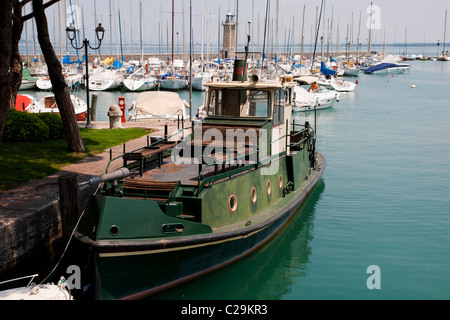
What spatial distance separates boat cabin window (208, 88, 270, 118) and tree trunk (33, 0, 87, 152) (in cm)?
622

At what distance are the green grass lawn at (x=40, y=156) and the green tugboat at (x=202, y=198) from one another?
3.82 meters

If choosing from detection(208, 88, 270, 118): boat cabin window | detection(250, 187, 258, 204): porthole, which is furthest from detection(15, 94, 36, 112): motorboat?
detection(250, 187, 258, 204): porthole

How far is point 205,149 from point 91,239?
167 inches

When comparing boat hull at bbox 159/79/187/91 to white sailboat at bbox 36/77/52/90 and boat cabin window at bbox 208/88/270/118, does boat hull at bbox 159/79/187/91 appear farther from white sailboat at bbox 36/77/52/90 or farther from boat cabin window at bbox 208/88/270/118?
boat cabin window at bbox 208/88/270/118

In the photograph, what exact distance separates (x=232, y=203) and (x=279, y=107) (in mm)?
4054

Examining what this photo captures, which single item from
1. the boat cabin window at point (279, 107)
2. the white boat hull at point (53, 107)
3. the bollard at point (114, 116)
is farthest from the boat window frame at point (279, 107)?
the white boat hull at point (53, 107)

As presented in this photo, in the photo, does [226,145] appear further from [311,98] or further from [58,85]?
[311,98]

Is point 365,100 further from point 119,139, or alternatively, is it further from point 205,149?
point 205,149

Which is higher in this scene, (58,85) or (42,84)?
(58,85)

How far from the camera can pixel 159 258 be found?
9734mm

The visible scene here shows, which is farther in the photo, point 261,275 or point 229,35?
point 229,35

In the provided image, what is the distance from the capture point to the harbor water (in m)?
11.5

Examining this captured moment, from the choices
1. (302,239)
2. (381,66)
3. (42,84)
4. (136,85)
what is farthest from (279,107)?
(381,66)
